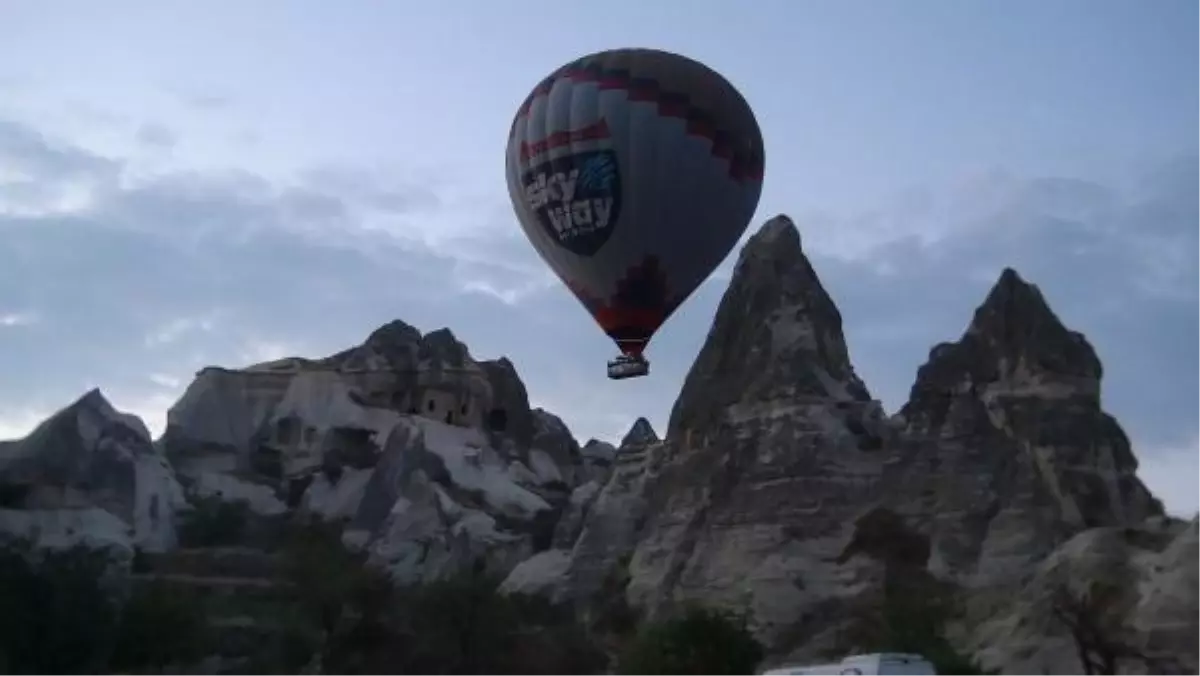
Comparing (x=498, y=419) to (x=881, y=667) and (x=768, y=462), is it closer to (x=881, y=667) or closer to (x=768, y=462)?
(x=768, y=462)

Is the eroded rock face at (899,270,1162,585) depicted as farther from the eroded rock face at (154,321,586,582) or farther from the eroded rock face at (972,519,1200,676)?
the eroded rock face at (154,321,586,582)

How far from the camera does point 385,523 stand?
170 ft

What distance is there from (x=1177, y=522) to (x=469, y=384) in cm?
3583

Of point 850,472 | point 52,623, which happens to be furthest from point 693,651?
point 850,472

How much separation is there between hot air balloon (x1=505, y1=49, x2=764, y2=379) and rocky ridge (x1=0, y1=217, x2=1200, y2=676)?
33.1 feet

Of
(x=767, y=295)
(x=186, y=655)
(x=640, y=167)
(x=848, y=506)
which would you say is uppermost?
(x=767, y=295)

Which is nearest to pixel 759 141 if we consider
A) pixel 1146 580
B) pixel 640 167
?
pixel 640 167

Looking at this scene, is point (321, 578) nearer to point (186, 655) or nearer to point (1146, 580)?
point (186, 655)

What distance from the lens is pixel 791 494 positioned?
39781mm

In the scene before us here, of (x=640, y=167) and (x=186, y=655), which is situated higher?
(x=640, y=167)

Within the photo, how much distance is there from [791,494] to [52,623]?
17749mm

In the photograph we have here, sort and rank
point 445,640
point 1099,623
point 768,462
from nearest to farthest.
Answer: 1. point 1099,623
2. point 445,640
3. point 768,462

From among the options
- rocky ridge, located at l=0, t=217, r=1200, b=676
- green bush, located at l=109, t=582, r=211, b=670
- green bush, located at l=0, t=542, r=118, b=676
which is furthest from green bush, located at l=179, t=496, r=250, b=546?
green bush, located at l=0, t=542, r=118, b=676

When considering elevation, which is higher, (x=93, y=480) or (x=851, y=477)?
(x=93, y=480)
